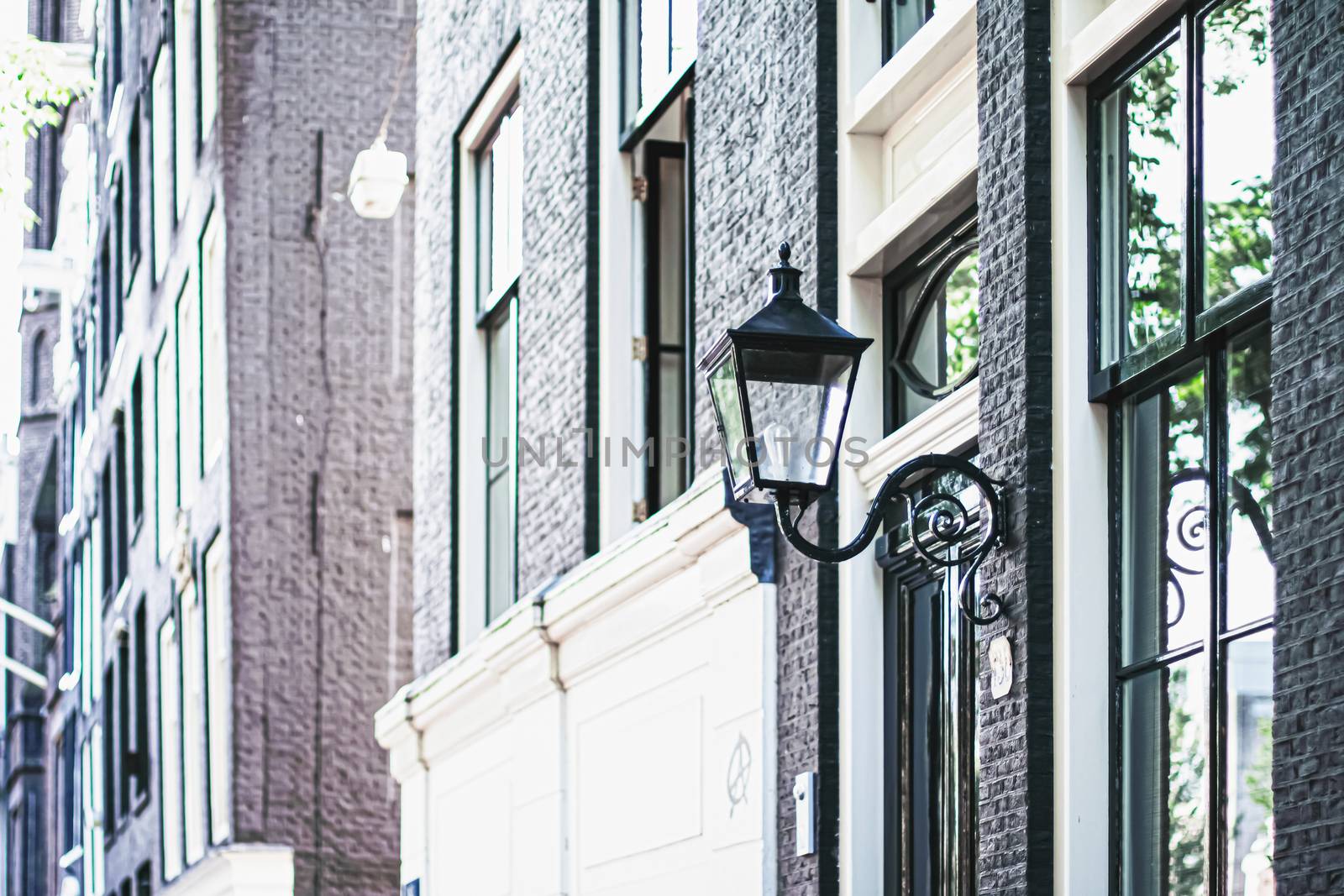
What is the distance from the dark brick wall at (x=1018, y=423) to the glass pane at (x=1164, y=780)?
252mm

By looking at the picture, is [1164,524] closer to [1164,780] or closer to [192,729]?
[1164,780]

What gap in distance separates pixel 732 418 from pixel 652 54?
5.31m

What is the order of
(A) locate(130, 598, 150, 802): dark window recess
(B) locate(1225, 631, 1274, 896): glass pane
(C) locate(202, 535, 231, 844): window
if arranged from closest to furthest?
(B) locate(1225, 631, 1274, 896): glass pane
(C) locate(202, 535, 231, 844): window
(A) locate(130, 598, 150, 802): dark window recess

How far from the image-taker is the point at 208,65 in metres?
22.4

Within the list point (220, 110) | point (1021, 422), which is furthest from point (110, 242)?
point (1021, 422)

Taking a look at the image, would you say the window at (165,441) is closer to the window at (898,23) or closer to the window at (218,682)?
the window at (218,682)

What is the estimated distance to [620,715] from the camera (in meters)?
11.5

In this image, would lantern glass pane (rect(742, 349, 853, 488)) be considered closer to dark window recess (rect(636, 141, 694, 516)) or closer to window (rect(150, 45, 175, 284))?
dark window recess (rect(636, 141, 694, 516))

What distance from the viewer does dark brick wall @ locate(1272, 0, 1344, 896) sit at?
5191mm

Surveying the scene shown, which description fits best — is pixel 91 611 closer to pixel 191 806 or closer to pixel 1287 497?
pixel 191 806

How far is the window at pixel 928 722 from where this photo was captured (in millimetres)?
7977

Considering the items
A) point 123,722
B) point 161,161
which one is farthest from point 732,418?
point 123,722

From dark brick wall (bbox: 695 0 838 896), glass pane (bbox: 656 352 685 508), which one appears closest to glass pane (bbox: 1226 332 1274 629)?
dark brick wall (bbox: 695 0 838 896)

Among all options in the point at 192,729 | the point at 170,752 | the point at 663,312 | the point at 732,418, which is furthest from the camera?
the point at 170,752
